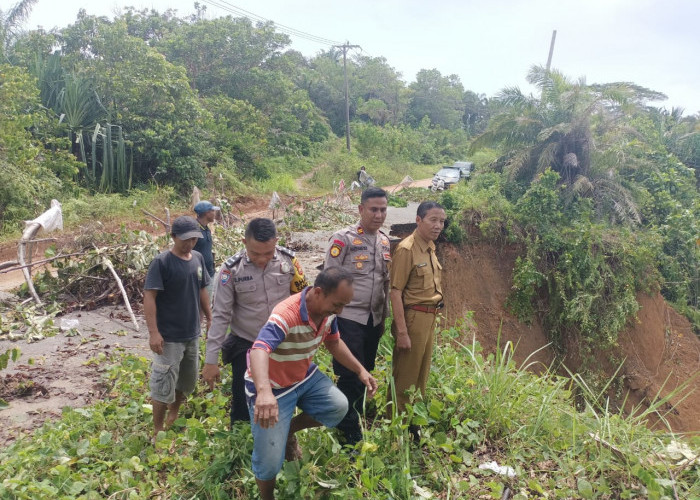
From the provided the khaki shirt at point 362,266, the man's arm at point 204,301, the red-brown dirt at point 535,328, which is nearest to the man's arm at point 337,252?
the khaki shirt at point 362,266

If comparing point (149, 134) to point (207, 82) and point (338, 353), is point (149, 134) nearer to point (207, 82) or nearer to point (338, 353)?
point (207, 82)

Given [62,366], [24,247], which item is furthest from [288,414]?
[24,247]

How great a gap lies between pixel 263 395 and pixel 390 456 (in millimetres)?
1271

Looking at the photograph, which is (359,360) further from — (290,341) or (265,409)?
(265,409)

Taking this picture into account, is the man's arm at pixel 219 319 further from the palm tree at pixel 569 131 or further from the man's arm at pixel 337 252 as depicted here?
the palm tree at pixel 569 131

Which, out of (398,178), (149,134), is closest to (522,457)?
(149,134)

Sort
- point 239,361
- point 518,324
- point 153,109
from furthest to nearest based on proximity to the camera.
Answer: point 153,109
point 518,324
point 239,361

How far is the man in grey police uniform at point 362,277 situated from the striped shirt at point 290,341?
703 millimetres

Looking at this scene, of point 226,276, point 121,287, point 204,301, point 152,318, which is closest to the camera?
point 226,276

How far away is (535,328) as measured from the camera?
31.9 ft

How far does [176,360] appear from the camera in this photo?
3.37 m

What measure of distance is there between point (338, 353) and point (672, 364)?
32.9 feet

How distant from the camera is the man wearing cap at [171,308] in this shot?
319cm

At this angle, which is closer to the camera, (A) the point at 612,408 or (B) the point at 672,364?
(A) the point at 612,408
